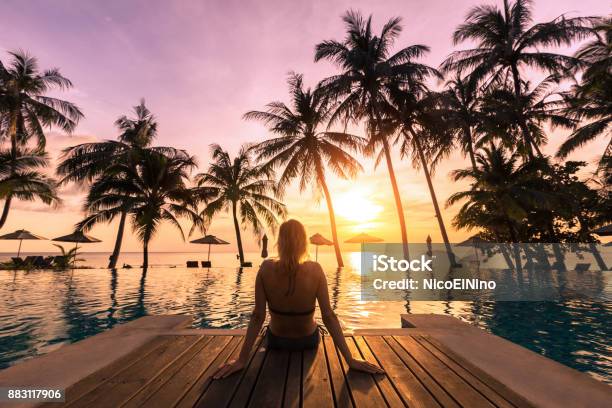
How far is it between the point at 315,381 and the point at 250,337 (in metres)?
0.73

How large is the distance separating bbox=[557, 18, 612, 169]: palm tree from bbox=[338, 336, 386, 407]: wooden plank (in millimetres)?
20585

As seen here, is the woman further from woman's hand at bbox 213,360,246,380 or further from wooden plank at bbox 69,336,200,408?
wooden plank at bbox 69,336,200,408

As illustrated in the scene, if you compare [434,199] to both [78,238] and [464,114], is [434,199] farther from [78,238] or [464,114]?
[78,238]

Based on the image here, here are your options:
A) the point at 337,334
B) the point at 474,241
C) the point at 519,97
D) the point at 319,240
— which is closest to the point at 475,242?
the point at 474,241

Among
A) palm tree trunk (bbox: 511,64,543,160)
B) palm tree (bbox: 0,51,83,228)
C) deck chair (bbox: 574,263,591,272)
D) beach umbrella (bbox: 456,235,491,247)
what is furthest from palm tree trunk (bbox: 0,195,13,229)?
deck chair (bbox: 574,263,591,272)

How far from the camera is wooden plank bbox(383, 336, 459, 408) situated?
8.12 ft

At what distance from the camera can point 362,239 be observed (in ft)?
91.9

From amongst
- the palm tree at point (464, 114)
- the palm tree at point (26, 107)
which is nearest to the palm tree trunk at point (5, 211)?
the palm tree at point (26, 107)

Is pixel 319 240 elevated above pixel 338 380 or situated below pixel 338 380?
above

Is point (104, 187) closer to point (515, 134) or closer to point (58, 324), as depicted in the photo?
point (58, 324)

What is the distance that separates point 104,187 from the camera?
21.2 meters

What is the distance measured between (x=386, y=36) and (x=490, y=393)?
21.6 meters

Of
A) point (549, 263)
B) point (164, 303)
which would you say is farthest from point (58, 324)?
point (549, 263)

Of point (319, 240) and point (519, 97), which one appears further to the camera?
point (319, 240)
